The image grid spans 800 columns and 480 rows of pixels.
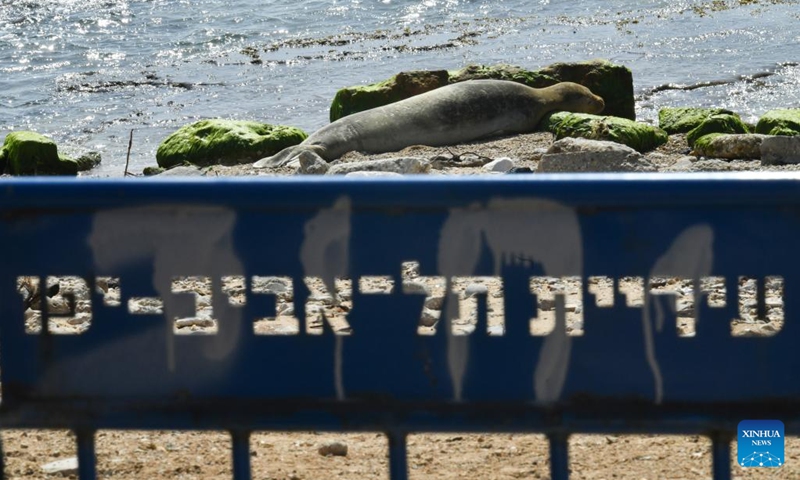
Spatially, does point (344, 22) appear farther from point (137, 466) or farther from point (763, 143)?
point (137, 466)

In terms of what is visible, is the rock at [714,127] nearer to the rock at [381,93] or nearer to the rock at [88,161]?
the rock at [381,93]

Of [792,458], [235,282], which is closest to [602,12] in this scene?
[235,282]

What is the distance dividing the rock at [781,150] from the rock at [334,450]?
242 inches

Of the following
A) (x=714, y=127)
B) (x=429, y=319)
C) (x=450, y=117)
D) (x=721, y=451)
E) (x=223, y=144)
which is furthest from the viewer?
(x=450, y=117)

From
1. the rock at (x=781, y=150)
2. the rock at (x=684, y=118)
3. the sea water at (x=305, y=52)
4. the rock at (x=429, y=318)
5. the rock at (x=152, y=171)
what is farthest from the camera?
the sea water at (x=305, y=52)

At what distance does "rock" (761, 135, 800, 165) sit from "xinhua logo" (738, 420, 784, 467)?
6555mm

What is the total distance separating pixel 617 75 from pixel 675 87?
2.85 metres

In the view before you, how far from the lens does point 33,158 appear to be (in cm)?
1128

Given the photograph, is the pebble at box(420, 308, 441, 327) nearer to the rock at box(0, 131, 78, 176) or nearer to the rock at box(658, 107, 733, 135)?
the rock at box(658, 107, 733, 135)

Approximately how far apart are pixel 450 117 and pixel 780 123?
10.1 feet

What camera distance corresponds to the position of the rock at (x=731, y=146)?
9.11 metres

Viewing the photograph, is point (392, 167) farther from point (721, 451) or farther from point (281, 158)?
point (721, 451)

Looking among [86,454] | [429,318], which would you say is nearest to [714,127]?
[429,318]

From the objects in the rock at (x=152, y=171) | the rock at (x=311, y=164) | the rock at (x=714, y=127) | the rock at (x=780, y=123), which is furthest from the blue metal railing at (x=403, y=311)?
the rock at (x=780, y=123)
